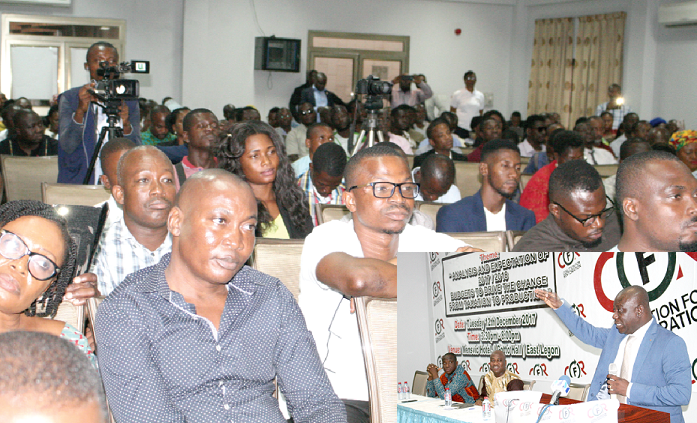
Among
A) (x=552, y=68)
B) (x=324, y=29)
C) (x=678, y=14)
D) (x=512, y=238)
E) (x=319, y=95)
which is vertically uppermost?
(x=678, y=14)

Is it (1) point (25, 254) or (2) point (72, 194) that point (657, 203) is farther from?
(2) point (72, 194)

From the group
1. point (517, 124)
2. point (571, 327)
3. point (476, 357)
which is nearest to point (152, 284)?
point (476, 357)

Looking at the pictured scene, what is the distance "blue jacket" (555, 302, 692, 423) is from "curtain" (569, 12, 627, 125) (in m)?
10.8

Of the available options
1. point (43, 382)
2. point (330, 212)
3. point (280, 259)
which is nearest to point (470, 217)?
point (330, 212)

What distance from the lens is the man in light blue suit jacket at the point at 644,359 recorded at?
119 centimetres

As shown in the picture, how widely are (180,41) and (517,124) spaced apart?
5592 mm

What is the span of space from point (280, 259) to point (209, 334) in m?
0.79

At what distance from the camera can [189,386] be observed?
157 centimetres

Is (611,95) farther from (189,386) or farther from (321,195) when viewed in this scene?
(189,386)

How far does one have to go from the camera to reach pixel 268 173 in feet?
10.3

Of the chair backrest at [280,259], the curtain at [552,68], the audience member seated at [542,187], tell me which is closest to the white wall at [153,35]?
the curtain at [552,68]

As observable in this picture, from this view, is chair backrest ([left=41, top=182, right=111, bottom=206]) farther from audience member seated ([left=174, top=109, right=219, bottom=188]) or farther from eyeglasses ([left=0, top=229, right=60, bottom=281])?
eyeglasses ([left=0, top=229, right=60, bottom=281])

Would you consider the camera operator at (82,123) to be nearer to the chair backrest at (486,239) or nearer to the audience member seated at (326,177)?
the audience member seated at (326,177)

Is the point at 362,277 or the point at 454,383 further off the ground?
the point at 362,277
